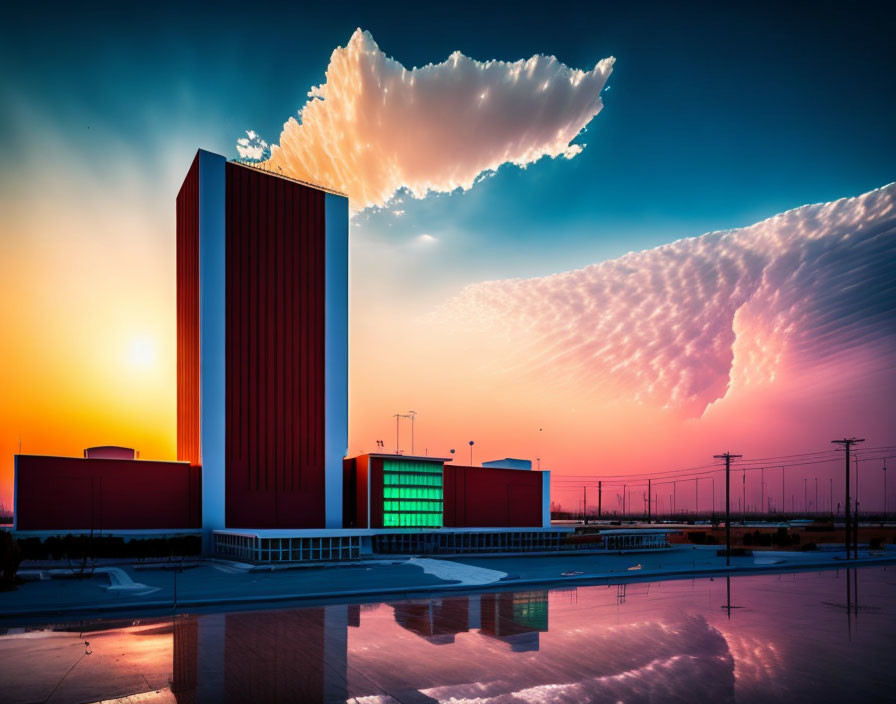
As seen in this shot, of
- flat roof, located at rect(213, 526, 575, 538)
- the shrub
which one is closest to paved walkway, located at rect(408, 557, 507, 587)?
flat roof, located at rect(213, 526, 575, 538)

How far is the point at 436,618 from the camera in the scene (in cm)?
2891

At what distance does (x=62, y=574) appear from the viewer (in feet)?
163

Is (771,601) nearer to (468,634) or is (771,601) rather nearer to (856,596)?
(856,596)

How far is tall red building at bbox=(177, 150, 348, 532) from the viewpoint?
2785 inches

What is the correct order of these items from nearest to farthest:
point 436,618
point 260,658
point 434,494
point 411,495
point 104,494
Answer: point 260,658, point 436,618, point 104,494, point 411,495, point 434,494

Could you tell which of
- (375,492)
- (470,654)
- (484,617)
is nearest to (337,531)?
(375,492)

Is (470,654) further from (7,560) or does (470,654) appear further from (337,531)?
(337,531)

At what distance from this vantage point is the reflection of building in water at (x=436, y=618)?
2512 cm

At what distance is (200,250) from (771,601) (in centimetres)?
6106

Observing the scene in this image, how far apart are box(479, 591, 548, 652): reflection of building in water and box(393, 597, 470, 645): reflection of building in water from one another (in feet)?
3.03

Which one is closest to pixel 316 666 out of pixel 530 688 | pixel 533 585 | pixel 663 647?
pixel 530 688

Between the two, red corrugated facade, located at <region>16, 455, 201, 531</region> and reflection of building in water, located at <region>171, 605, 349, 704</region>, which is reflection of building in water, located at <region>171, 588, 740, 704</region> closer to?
reflection of building in water, located at <region>171, 605, 349, 704</region>

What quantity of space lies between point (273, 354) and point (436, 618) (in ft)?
166

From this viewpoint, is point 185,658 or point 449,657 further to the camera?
point 449,657
